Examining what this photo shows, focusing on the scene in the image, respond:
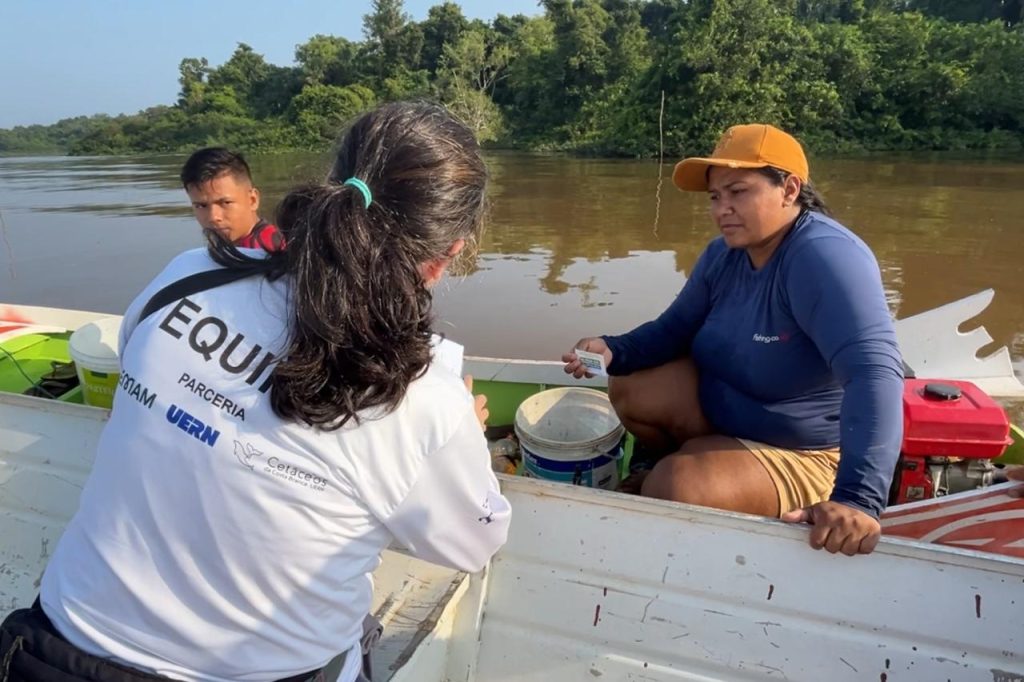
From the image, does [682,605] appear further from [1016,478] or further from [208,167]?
[208,167]

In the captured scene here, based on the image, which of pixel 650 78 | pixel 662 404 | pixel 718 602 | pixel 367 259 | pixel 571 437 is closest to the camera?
pixel 367 259

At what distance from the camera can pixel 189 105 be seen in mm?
43344

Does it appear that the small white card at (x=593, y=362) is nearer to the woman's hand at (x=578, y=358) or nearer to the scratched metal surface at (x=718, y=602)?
the woman's hand at (x=578, y=358)

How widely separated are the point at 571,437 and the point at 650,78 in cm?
2192

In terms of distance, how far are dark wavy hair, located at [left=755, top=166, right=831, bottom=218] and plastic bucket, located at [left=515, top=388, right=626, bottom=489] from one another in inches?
33.6

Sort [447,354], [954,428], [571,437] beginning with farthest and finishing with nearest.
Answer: [571,437] < [954,428] < [447,354]

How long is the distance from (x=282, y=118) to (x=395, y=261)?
3967 cm

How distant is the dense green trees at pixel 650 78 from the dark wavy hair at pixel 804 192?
26.8 feet

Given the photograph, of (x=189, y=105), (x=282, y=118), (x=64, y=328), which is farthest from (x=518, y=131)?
(x=64, y=328)

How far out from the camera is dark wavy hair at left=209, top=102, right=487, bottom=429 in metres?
0.91

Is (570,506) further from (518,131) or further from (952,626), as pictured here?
(518,131)

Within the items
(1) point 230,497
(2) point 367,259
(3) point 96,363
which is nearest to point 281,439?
(1) point 230,497

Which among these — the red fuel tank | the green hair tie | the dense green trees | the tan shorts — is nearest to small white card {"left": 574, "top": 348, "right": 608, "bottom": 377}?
the tan shorts

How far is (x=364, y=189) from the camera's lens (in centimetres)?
96
